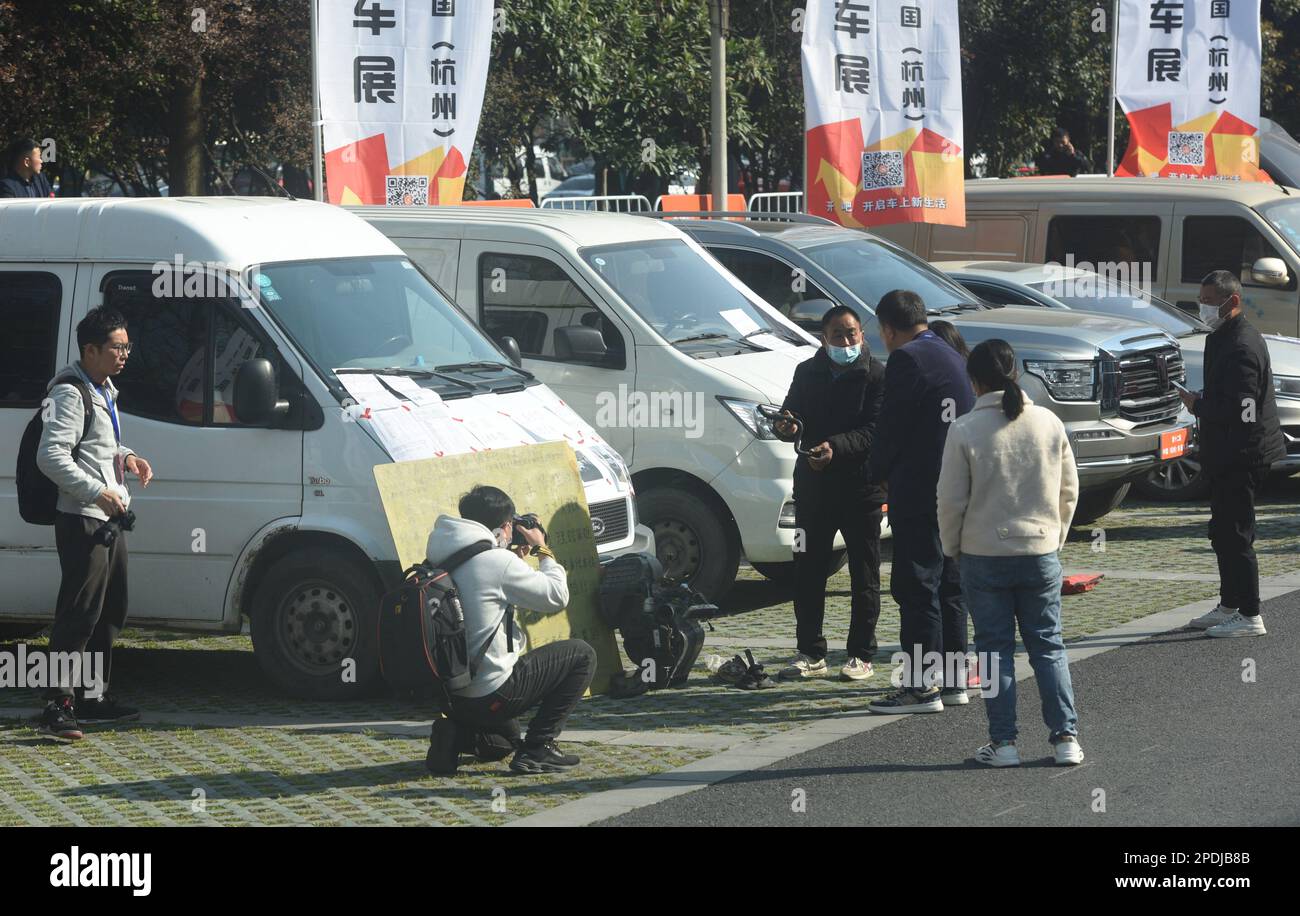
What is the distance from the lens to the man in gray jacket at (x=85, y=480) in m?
7.95

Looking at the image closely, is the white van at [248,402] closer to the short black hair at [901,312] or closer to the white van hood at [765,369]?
the white van hood at [765,369]

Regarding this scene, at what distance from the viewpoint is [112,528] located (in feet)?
26.7

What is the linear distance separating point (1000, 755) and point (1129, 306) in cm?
876

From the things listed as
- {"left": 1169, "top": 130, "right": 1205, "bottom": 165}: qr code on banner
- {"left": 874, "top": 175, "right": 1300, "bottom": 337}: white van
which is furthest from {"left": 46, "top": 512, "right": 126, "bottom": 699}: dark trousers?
A: {"left": 1169, "top": 130, "right": 1205, "bottom": 165}: qr code on banner

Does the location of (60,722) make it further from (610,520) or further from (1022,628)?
(1022,628)

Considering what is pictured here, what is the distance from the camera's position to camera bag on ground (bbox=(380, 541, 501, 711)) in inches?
277

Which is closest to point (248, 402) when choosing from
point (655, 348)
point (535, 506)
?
point (535, 506)

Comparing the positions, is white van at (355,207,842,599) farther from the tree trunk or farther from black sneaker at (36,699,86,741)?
the tree trunk

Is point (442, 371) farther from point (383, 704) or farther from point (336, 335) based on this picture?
point (383, 704)

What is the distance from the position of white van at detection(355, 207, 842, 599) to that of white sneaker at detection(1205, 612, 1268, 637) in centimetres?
228

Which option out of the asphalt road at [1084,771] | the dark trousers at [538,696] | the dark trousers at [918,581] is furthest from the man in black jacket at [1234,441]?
the dark trousers at [538,696]

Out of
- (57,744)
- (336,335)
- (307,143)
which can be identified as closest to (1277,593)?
(336,335)

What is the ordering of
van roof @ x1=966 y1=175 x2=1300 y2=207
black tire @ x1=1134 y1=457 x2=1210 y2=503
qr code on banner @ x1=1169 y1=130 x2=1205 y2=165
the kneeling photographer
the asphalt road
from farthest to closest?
qr code on banner @ x1=1169 y1=130 x2=1205 y2=165 < van roof @ x1=966 y1=175 x2=1300 y2=207 < black tire @ x1=1134 y1=457 x2=1210 y2=503 < the kneeling photographer < the asphalt road

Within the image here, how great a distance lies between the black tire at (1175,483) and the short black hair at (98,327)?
8951 mm
